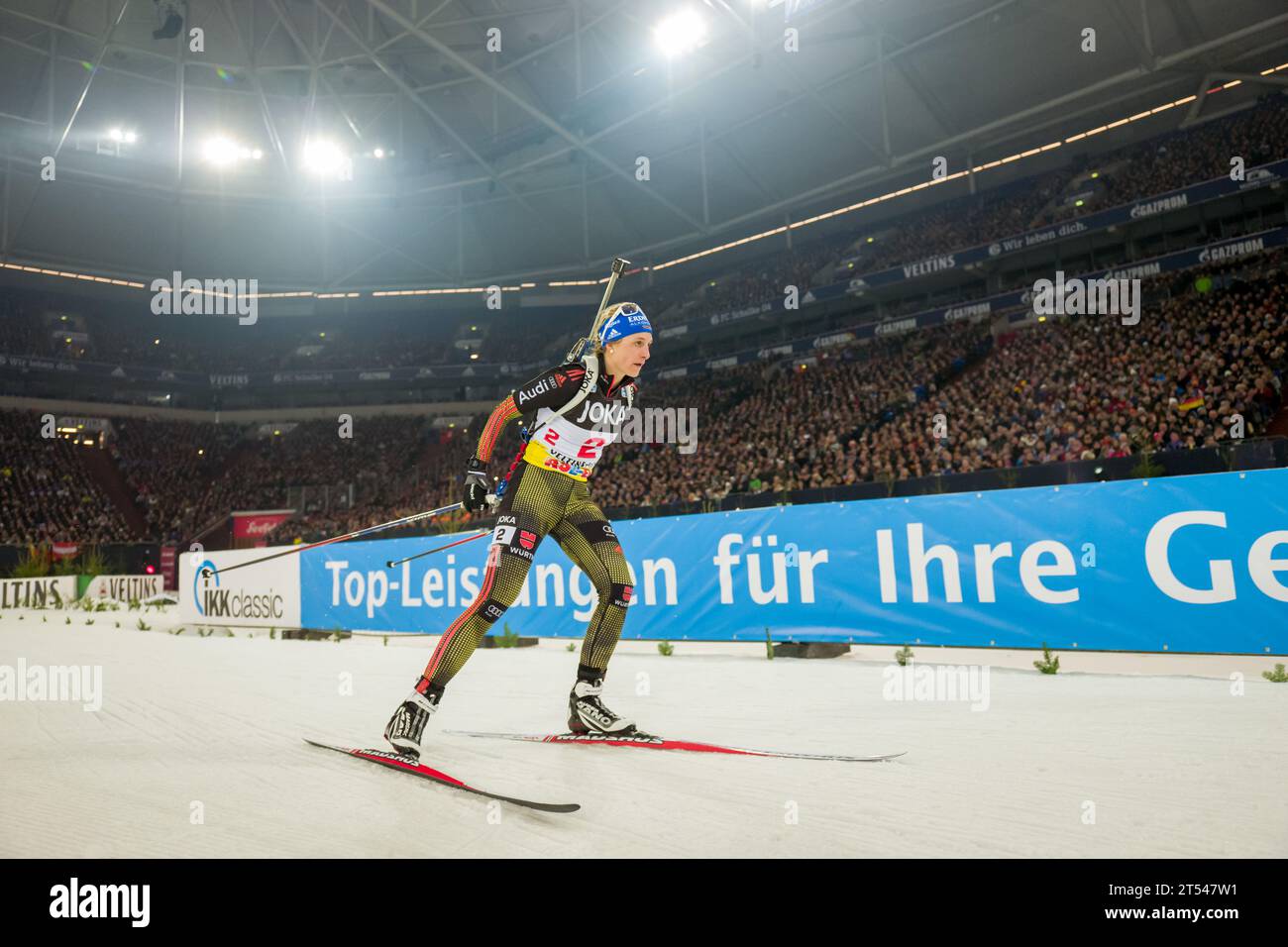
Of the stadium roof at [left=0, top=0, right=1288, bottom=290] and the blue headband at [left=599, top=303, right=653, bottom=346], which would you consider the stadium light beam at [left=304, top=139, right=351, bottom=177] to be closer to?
the stadium roof at [left=0, top=0, right=1288, bottom=290]

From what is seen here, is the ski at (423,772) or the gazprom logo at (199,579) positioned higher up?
the gazprom logo at (199,579)

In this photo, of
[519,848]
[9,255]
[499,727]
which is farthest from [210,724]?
[9,255]

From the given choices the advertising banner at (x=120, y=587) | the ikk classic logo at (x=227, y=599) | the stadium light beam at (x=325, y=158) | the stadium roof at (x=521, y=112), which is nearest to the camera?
the ikk classic logo at (x=227, y=599)

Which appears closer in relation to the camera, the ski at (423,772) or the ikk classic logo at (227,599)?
the ski at (423,772)

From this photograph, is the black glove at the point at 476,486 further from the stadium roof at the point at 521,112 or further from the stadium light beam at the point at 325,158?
the stadium light beam at the point at 325,158

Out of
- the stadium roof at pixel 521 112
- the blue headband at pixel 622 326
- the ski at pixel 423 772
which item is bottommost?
the ski at pixel 423 772

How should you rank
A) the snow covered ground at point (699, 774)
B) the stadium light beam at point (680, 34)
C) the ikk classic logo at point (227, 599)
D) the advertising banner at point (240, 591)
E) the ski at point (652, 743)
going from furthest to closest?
1. the stadium light beam at point (680, 34)
2. the ikk classic logo at point (227, 599)
3. the advertising banner at point (240, 591)
4. the ski at point (652, 743)
5. the snow covered ground at point (699, 774)

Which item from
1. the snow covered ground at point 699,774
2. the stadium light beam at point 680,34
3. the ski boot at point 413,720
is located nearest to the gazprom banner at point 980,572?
the snow covered ground at point 699,774

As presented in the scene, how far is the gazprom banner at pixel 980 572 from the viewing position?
5.21 m

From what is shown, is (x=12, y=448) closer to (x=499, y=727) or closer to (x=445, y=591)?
(x=445, y=591)

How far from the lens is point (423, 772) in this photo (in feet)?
9.62

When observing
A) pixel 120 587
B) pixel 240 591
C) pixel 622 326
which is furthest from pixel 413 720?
pixel 120 587

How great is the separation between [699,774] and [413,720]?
1.18 m

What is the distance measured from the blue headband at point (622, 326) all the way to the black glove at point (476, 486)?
2.90ft
